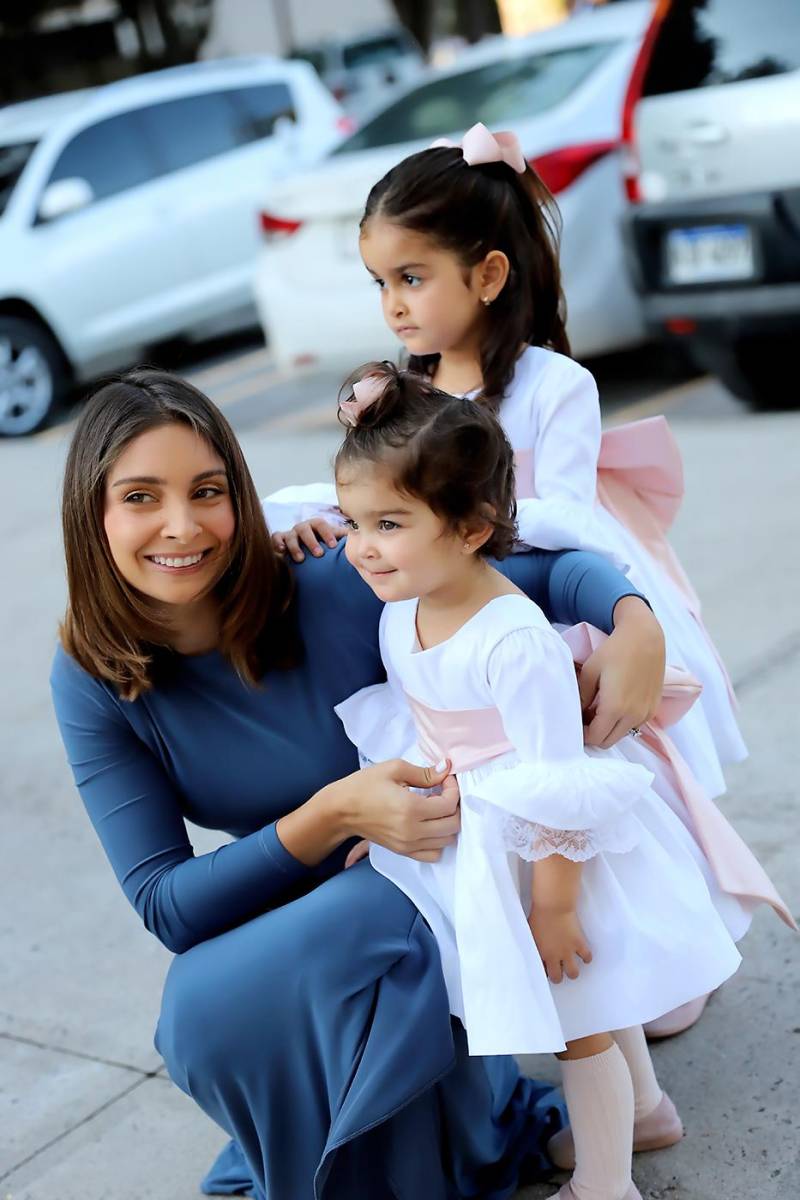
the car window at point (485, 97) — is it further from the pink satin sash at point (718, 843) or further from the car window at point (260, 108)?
the pink satin sash at point (718, 843)

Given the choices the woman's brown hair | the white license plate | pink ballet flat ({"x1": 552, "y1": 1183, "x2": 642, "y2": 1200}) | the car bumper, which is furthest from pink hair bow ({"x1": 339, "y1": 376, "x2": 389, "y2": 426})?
the white license plate

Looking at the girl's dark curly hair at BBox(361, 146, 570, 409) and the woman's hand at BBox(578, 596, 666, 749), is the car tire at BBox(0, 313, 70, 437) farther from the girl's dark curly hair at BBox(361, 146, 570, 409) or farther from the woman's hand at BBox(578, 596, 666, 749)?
the woman's hand at BBox(578, 596, 666, 749)

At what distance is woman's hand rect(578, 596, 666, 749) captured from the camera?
2227 millimetres

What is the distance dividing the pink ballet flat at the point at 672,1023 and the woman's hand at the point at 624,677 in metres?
A: 0.73

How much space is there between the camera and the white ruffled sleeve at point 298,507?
→ 2.73 meters

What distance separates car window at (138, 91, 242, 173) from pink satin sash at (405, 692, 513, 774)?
858 cm

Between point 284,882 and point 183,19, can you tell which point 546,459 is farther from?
point 183,19

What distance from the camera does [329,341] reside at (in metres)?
7.60

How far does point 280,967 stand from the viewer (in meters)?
2.23

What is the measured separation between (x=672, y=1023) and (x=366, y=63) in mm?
19941

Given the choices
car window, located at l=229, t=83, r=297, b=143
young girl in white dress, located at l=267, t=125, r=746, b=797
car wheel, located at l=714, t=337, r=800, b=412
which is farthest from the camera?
car window, located at l=229, t=83, r=297, b=143

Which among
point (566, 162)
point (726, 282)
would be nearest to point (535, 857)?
point (726, 282)

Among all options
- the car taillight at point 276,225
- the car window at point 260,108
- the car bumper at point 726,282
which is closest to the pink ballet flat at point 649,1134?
the car bumper at point 726,282

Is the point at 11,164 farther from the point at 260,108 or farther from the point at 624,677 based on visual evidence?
the point at 624,677
